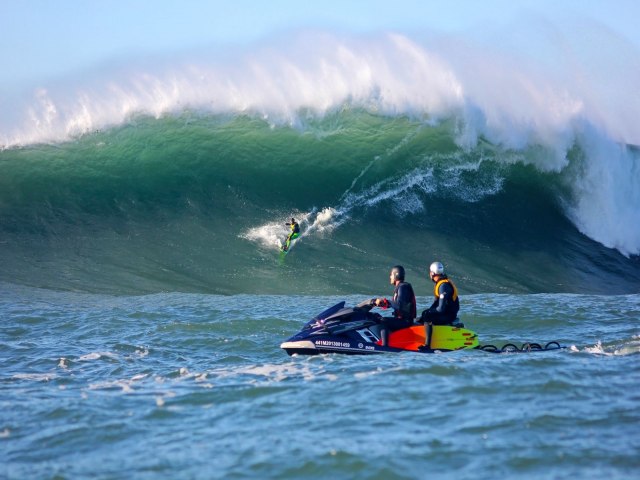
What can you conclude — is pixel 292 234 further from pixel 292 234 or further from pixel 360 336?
pixel 360 336

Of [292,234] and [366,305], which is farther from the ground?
[292,234]

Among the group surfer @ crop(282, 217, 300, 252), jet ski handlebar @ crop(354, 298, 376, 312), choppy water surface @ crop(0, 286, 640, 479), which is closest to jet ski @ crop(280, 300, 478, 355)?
jet ski handlebar @ crop(354, 298, 376, 312)

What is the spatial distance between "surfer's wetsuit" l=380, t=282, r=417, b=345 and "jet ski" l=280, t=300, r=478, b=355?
0.28 ft

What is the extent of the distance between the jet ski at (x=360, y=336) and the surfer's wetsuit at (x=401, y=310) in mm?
86

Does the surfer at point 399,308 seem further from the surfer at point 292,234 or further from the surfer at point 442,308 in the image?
the surfer at point 292,234

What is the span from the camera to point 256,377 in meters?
9.46

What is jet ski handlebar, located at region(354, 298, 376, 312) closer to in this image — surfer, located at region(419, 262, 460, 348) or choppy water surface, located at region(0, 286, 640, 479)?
surfer, located at region(419, 262, 460, 348)

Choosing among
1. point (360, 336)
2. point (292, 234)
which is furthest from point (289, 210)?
point (360, 336)

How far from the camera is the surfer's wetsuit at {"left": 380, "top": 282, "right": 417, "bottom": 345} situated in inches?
447

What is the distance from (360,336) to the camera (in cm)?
1112

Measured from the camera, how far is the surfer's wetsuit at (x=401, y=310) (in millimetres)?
11352

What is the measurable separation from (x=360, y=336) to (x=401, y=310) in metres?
0.73

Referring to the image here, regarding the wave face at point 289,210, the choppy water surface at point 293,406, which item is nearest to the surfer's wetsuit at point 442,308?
the choppy water surface at point 293,406

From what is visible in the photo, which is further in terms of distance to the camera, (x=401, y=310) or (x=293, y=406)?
(x=401, y=310)
